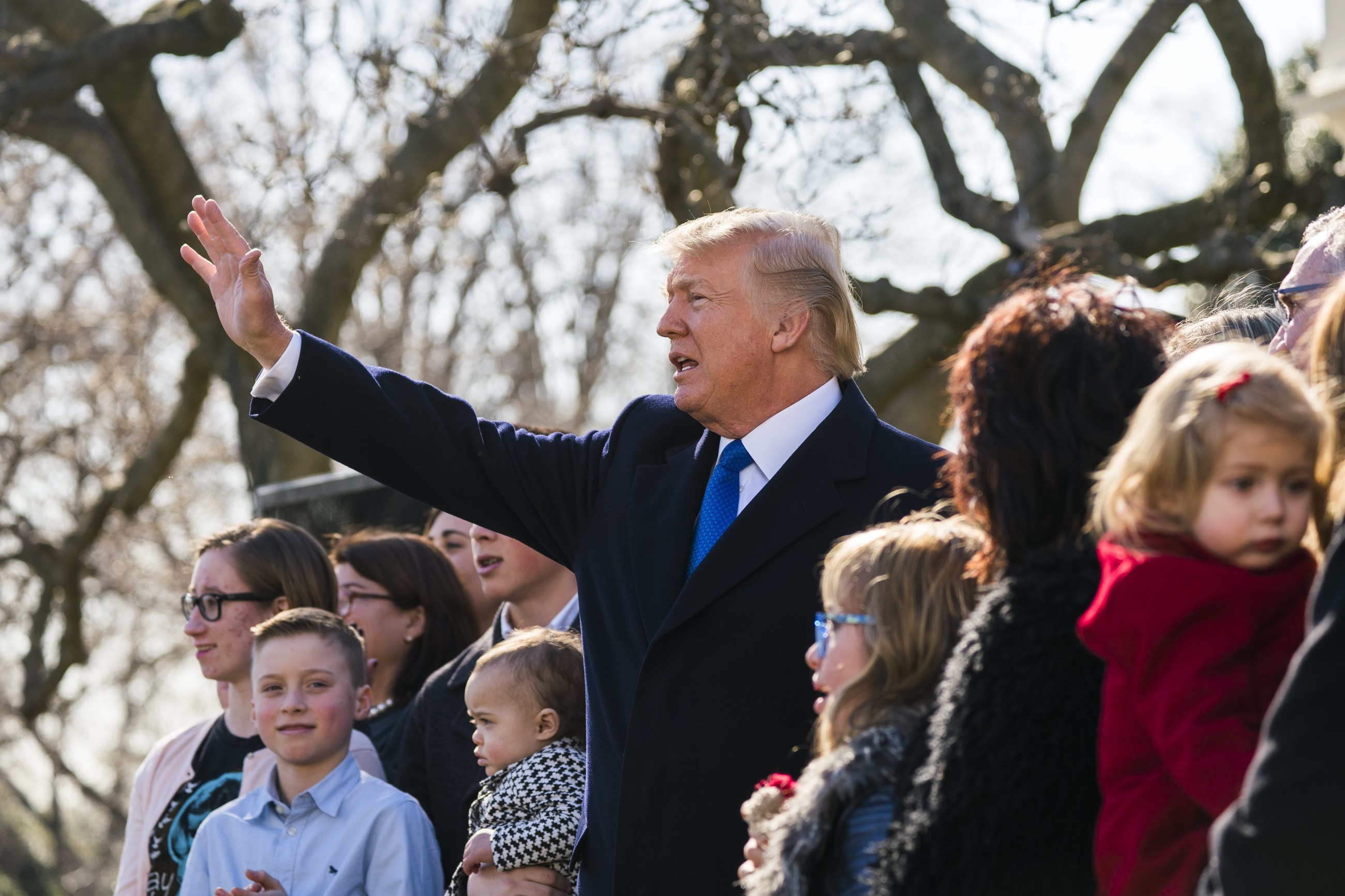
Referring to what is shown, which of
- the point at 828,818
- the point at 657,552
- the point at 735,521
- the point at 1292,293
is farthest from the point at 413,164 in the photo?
the point at 828,818

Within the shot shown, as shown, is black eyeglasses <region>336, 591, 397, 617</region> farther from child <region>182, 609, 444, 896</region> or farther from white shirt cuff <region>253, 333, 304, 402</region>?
white shirt cuff <region>253, 333, 304, 402</region>

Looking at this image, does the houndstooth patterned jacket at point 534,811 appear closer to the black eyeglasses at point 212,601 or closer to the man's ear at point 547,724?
the man's ear at point 547,724

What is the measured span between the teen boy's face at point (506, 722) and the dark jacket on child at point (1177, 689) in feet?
5.74

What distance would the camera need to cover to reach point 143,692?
16.2 metres

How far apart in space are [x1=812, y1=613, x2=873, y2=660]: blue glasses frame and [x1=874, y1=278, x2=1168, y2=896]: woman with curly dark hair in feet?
0.61

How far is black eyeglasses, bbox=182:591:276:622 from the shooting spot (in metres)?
4.11

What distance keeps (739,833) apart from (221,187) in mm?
12105

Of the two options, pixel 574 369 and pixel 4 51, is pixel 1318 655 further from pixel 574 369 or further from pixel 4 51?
pixel 574 369

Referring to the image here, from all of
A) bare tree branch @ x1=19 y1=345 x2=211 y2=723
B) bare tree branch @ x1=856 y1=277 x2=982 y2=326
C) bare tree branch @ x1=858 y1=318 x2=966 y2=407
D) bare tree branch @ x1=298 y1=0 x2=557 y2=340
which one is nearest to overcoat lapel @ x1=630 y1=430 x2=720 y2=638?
bare tree branch @ x1=856 y1=277 x2=982 y2=326

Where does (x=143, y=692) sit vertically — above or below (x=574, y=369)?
below

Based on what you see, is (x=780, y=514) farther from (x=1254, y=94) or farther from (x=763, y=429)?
(x=1254, y=94)

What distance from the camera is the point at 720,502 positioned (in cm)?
295

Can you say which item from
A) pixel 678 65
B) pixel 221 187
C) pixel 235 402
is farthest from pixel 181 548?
pixel 678 65

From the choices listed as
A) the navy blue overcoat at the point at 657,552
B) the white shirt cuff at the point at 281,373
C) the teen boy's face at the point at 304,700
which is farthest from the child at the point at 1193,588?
the teen boy's face at the point at 304,700
